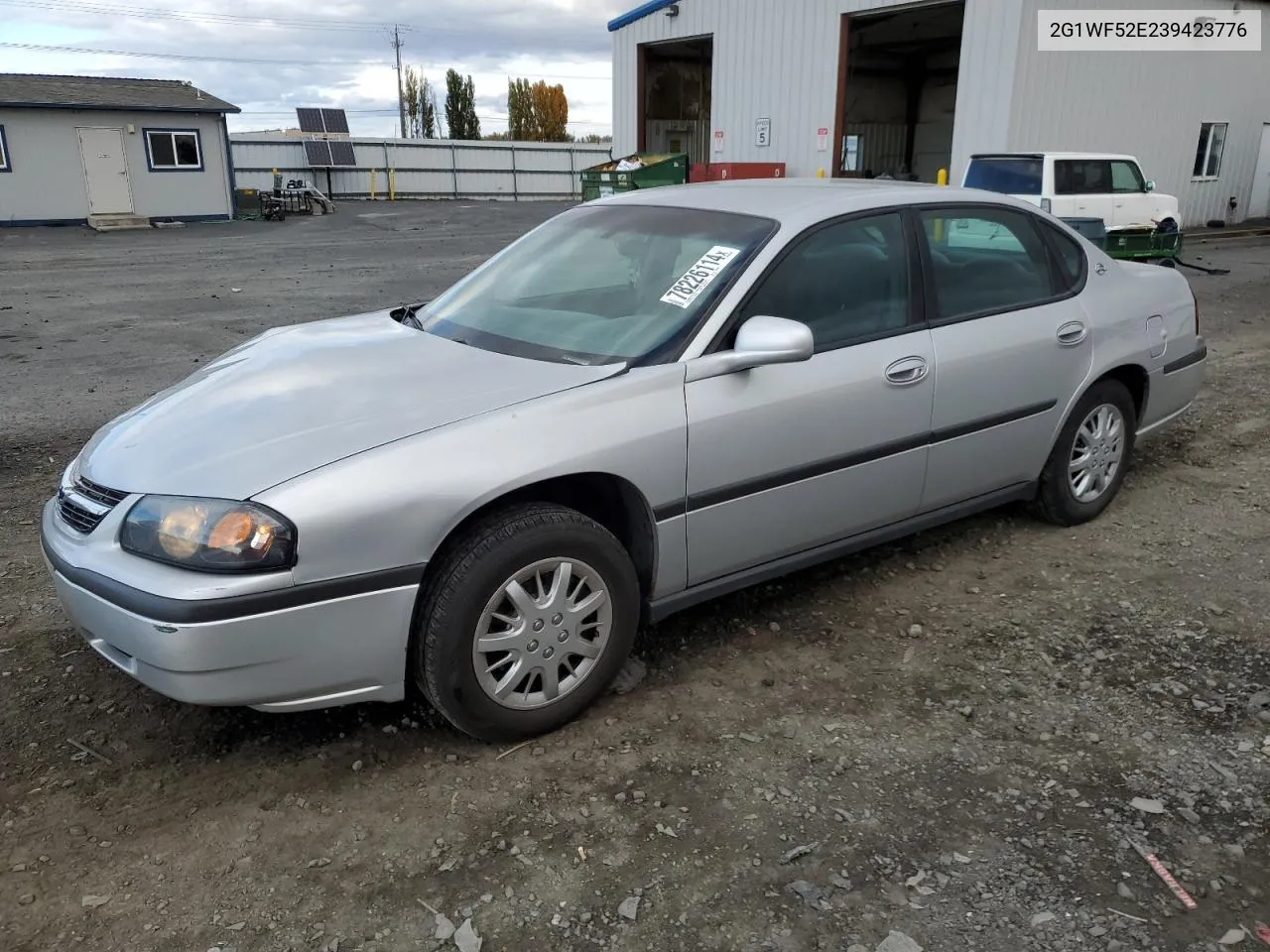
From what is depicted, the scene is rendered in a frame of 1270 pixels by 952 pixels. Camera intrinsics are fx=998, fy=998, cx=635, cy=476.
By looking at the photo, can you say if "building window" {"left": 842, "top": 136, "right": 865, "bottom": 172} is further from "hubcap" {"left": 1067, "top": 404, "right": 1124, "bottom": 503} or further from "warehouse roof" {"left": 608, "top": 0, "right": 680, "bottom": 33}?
"hubcap" {"left": 1067, "top": 404, "right": 1124, "bottom": 503}

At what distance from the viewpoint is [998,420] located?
396 cm

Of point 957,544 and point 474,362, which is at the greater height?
point 474,362

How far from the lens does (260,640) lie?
2.49 metres

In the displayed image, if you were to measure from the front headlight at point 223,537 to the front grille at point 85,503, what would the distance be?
0.88 ft

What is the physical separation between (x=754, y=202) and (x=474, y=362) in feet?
4.13

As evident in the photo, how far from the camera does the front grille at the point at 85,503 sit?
2.75m

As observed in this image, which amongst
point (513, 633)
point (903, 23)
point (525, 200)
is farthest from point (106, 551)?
point (525, 200)

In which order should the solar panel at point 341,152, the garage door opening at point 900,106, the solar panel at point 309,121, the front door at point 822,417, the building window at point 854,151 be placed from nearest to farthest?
the front door at point 822,417 < the garage door opening at point 900,106 < the building window at point 854,151 < the solar panel at point 341,152 < the solar panel at point 309,121

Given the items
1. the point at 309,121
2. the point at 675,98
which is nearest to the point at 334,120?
the point at 309,121

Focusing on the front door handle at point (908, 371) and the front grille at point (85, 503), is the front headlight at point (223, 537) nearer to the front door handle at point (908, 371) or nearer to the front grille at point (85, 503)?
the front grille at point (85, 503)

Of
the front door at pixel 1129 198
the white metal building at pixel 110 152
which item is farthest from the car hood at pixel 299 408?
the white metal building at pixel 110 152

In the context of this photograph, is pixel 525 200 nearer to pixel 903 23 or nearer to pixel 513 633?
pixel 903 23

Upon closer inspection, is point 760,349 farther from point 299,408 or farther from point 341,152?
point 341,152

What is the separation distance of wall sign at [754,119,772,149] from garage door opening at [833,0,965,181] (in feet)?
16.8
